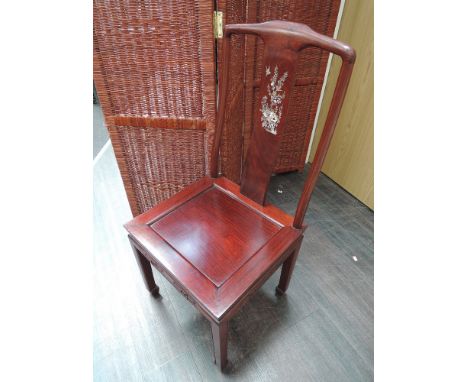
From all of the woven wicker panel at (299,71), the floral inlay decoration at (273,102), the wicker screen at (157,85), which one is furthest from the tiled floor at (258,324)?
the floral inlay decoration at (273,102)

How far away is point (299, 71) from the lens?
1562 millimetres

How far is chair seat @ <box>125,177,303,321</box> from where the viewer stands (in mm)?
822

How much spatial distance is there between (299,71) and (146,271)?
136 cm

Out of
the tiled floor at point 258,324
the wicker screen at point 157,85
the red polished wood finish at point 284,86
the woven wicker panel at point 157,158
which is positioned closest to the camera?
the red polished wood finish at point 284,86

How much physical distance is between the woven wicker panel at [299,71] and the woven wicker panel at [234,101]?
5 cm

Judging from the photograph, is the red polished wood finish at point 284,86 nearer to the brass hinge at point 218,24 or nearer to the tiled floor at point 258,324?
the brass hinge at point 218,24

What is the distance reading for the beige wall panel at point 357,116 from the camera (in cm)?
148

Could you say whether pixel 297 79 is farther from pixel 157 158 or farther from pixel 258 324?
pixel 258 324

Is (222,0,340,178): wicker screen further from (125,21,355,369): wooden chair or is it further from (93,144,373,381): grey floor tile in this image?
(93,144,373,381): grey floor tile

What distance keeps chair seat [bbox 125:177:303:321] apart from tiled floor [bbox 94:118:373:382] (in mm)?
439

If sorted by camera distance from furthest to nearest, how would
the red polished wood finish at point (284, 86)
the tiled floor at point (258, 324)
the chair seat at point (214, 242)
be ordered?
the tiled floor at point (258, 324) < the chair seat at point (214, 242) < the red polished wood finish at point (284, 86)

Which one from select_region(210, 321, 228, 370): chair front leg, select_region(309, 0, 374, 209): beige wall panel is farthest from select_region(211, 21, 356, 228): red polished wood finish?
select_region(309, 0, 374, 209): beige wall panel

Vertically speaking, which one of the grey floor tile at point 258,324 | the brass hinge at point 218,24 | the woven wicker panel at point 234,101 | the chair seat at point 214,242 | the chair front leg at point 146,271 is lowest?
the grey floor tile at point 258,324
